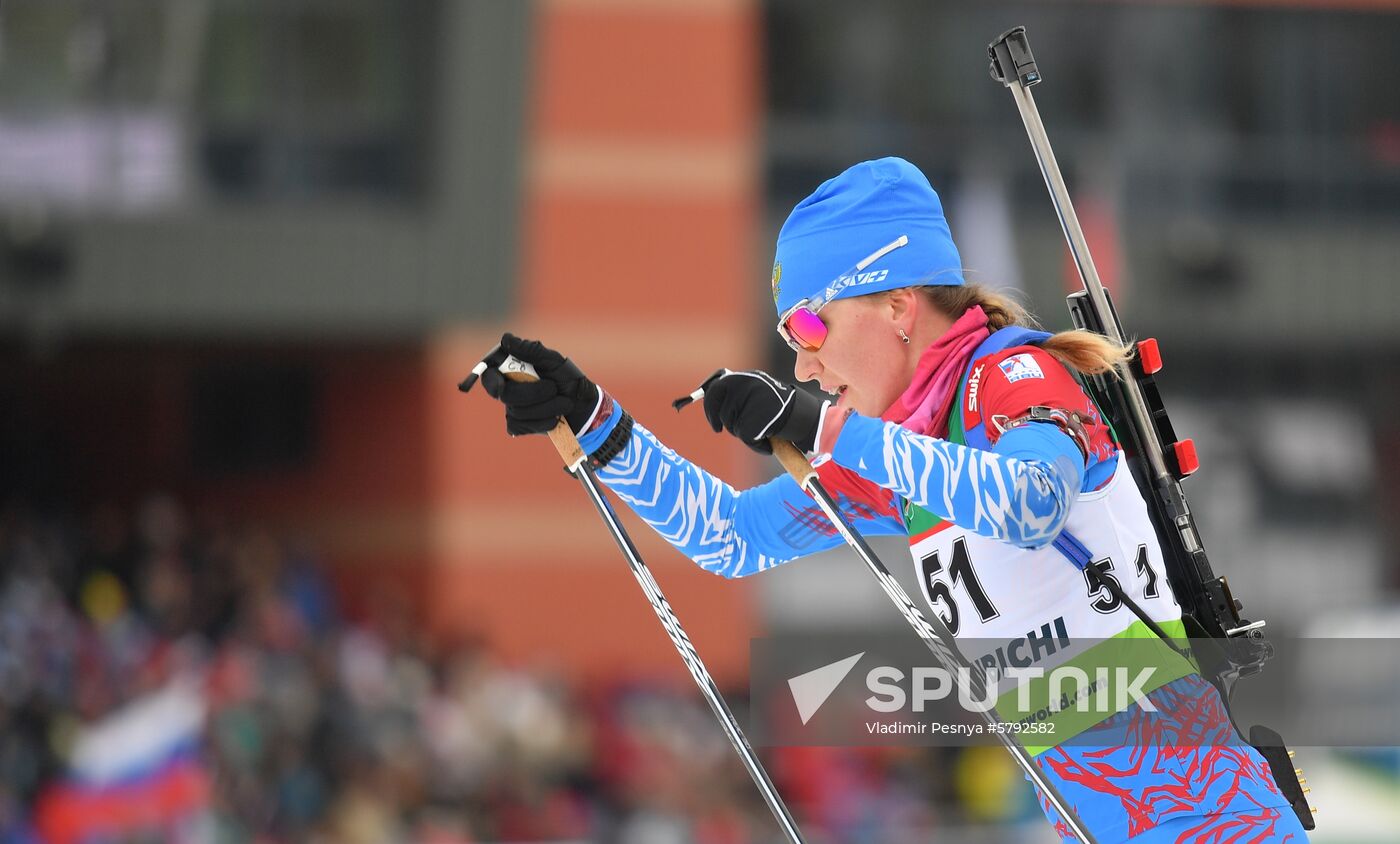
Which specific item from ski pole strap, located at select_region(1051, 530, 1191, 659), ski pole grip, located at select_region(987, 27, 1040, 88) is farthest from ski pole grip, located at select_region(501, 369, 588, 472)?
ski pole grip, located at select_region(987, 27, 1040, 88)

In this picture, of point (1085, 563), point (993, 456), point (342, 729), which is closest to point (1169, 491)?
point (1085, 563)

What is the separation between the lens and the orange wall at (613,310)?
17234 mm

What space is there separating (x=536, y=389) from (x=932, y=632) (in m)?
0.87

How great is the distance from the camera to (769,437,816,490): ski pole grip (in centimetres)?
318

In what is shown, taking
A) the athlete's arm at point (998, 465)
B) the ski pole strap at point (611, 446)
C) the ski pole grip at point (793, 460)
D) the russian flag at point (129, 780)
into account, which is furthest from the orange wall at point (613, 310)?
the athlete's arm at point (998, 465)

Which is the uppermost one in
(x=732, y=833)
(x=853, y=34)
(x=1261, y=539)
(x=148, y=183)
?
(x=853, y=34)

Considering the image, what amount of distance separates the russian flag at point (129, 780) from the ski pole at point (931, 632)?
620 cm

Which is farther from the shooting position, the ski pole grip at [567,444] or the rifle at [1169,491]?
the ski pole grip at [567,444]

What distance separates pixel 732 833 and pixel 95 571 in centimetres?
412

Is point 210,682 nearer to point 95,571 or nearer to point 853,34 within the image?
point 95,571

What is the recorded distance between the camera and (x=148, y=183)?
1494 cm

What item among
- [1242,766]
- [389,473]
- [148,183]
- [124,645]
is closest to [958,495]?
[1242,766]

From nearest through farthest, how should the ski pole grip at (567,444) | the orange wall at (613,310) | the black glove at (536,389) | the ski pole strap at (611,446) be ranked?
the black glove at (536,389)
the ski pole grip at (567,444)
the ski pole strap at (611,446)
the orange wall at (613,310)

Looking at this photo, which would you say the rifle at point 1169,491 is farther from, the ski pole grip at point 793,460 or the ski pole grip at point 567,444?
the ski pole grip at point 567,444
